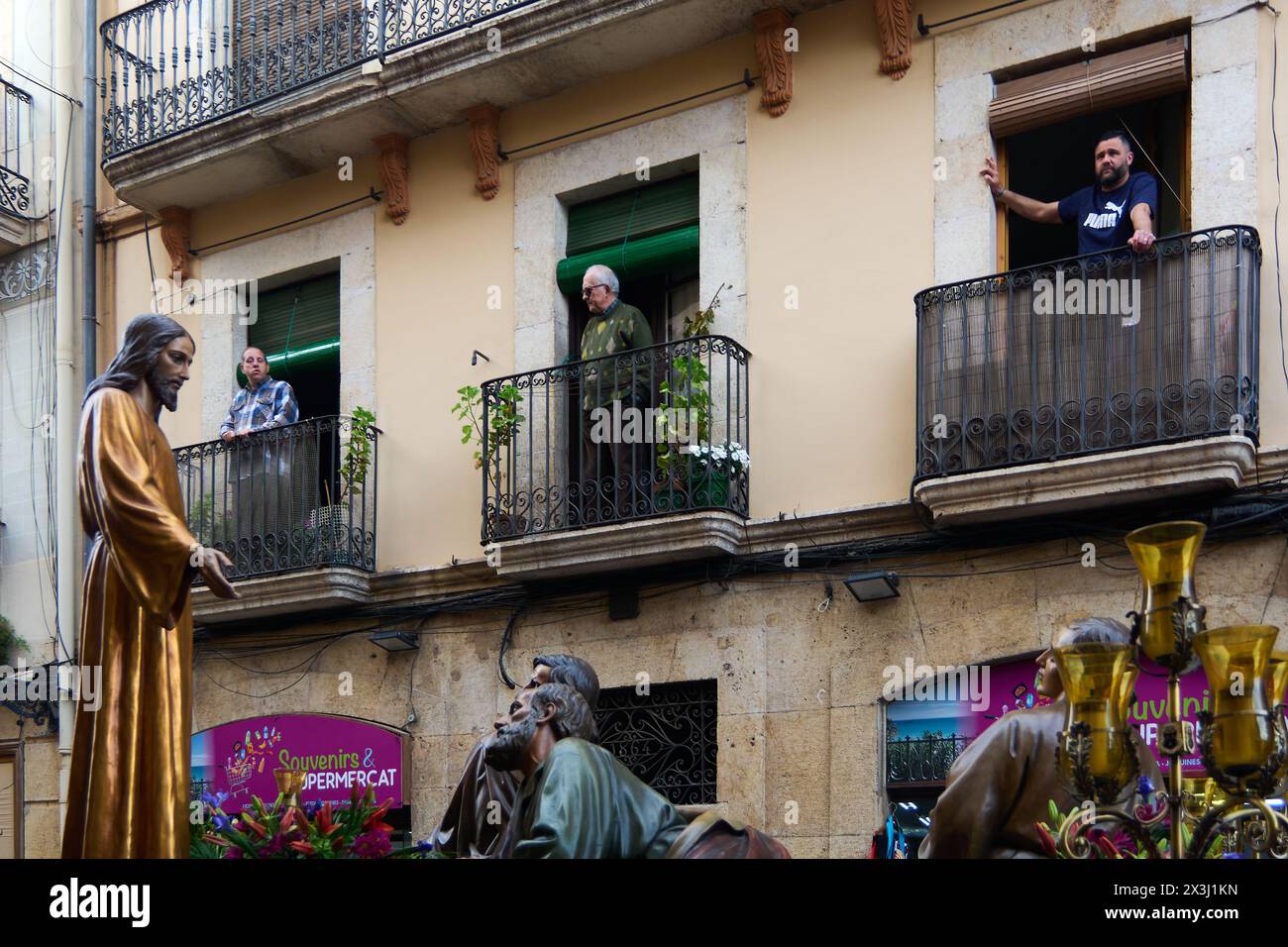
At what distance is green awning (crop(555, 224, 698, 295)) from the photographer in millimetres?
12203

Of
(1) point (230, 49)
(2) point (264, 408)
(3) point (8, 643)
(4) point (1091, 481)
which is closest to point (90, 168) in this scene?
(1) point (230, 49)

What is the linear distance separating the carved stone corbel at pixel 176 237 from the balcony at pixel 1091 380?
6.41 m

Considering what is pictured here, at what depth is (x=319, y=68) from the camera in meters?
13.5

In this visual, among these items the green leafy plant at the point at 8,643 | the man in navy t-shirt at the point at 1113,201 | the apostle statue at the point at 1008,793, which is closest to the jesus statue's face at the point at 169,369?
the apostle statue at the point at 1008,793

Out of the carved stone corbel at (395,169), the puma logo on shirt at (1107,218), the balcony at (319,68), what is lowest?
the puma logo on shirt at (1107,218)

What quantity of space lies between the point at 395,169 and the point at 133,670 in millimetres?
8811

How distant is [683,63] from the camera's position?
12172 millimetres

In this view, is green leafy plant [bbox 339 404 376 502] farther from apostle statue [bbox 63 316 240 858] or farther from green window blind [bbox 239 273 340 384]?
apostle statue [bbox 63 316 240 858]

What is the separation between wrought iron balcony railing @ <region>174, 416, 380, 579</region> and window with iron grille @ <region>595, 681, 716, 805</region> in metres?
2.19

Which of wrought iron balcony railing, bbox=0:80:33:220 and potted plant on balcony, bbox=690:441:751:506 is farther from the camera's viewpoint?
wrought iron balcony railing, bbox=0:80:33:220

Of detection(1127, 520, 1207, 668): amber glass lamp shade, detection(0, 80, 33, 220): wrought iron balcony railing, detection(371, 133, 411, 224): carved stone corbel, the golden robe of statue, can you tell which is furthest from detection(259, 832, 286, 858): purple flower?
detection(0, 80, 33, 220): wrought iron balcony railing

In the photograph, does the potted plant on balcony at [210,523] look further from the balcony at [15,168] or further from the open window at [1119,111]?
the open window at [1119,111]

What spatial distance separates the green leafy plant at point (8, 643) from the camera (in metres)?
14.2
